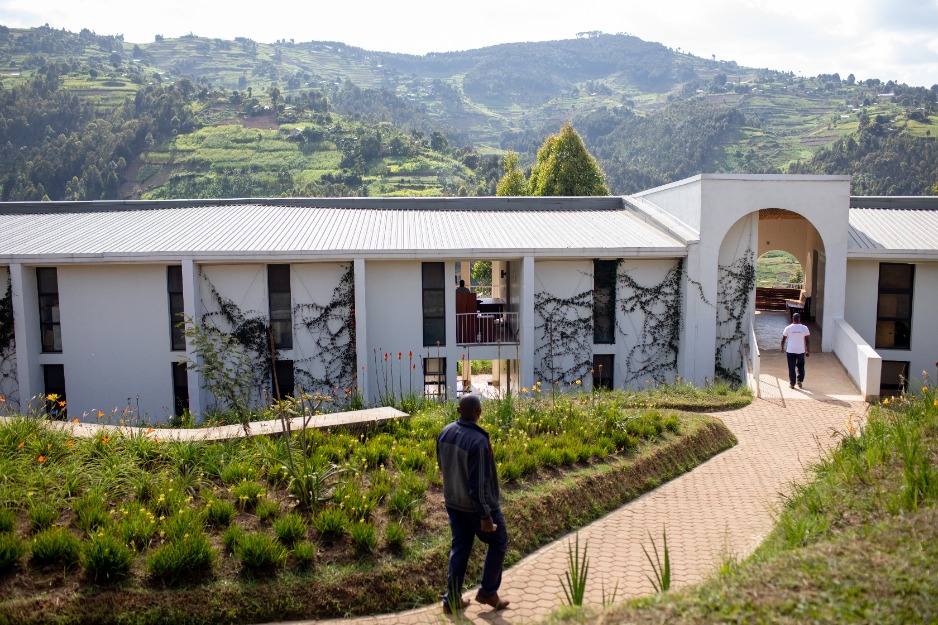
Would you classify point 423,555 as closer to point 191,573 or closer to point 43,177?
point 191,573

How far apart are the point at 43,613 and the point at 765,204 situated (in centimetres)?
1598

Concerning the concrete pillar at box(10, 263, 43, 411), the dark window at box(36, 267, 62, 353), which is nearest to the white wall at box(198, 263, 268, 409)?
the dark window at box(36, 267, 62, 353)

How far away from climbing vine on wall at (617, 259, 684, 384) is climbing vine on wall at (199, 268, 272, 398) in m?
8.58

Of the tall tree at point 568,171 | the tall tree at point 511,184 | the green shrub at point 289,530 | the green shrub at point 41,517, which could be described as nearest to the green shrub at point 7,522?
the green shrub at point 41,517

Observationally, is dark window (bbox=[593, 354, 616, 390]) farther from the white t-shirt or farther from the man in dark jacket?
the man in dark jacket

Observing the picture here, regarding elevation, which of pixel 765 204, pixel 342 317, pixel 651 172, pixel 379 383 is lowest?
pixel 379 383

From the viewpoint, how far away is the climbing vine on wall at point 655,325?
1811cm

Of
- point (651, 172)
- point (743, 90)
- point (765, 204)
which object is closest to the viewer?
point (765, 204)

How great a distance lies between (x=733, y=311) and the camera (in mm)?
18000

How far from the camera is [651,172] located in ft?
304

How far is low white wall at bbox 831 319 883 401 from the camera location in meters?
14.5

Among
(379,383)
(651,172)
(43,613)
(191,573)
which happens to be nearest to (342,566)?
(191,573)

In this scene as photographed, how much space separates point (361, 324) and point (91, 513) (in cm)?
1011

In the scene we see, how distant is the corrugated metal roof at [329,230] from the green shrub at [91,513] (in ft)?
31.8
